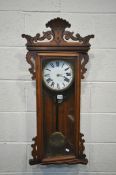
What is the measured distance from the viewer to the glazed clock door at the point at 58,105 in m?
1.22

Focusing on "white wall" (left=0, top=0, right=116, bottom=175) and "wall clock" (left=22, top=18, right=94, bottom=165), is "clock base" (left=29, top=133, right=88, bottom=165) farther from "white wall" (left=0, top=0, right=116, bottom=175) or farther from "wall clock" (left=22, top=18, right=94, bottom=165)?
"white wall" (left=0, top=0, right=116, bottom=175)

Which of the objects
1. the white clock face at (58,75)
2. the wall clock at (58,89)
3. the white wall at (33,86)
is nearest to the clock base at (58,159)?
the wall clock at (58,89)

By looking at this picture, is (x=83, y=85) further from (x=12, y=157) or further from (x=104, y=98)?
(x=12, y=157)

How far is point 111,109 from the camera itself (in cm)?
146

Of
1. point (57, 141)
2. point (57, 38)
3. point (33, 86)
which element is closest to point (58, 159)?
point (57, 141)

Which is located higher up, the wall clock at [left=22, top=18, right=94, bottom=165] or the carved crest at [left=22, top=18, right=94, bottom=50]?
the carved crest at [left=22, top=18, right=94, bottom=50]

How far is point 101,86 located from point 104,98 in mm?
82

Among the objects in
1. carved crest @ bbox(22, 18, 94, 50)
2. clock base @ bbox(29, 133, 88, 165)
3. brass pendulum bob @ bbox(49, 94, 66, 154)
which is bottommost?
clock base @ bbox(29, 133, 88, 165)

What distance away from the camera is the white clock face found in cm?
124

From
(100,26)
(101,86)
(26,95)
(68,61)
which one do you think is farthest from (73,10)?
(26,95)

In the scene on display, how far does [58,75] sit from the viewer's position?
125 cm

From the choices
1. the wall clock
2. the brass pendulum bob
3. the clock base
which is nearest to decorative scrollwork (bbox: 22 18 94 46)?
the wall clock

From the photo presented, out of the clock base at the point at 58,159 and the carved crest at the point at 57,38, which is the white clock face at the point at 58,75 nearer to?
the carved crest at the point at 57,38

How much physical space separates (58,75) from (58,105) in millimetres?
184
